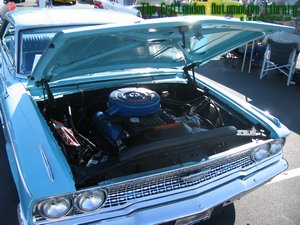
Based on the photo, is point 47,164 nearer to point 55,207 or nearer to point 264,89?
point 55,207

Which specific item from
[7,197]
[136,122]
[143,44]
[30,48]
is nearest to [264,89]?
[143,44]

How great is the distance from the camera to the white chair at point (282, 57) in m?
6.09

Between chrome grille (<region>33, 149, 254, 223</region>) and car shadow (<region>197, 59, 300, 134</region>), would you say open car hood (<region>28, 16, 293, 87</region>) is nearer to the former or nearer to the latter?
chrome grille (<region>33, 149, 254, 223</region>)

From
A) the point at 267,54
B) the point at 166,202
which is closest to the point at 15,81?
the point at 166,202

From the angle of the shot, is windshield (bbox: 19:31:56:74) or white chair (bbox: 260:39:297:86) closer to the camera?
windshield (bbox: 19:31:56:74)

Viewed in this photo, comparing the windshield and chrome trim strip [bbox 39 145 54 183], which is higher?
the windshield

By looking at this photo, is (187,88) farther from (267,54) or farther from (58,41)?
(267,54)

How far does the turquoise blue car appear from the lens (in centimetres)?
175

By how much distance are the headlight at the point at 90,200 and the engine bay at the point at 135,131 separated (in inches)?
2.9

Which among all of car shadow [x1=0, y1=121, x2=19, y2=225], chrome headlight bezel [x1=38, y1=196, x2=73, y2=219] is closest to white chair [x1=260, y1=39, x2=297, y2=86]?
car shadow [x1=0, y1=121, x2=19, y2=225]

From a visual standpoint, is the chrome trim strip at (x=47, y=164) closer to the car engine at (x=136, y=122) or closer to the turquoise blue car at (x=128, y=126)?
the turquoise blue car at (x=128, y=126)

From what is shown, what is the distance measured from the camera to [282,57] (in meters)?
6.27

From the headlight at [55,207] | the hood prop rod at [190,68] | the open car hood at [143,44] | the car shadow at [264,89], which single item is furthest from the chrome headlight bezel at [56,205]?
the car shadow at [264,89]

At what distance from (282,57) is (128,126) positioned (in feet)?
16.5
